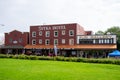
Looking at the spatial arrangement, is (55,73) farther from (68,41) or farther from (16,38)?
(16,38)

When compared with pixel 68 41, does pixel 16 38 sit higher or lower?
higher

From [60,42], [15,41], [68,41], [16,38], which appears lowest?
[60,42]

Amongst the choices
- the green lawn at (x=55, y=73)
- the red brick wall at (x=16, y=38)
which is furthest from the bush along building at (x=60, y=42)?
the green lawn at (x=55, y=73)

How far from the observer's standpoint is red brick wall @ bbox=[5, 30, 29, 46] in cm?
7100

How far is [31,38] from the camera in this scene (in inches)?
2788

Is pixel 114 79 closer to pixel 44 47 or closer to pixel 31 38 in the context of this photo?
pixel 44 47

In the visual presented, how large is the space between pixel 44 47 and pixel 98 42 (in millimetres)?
14620

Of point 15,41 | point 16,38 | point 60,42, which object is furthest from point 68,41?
Answer: point 15,41

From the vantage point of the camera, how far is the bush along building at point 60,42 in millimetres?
60912

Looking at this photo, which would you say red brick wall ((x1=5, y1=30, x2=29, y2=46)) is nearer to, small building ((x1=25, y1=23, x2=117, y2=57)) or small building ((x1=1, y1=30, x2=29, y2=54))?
small building ((x1=1, y1=30, x2=29, y2=54))

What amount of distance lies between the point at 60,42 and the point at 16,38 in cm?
1398

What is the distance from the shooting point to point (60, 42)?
66.6 meters

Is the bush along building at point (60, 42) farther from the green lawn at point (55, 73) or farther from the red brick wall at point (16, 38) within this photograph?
the green lawn at point (55, 73)

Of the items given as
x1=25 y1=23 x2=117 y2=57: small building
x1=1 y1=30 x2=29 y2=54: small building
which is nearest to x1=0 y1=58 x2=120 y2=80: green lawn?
x1=25 y1=23 x2=117 y2=57: small building
